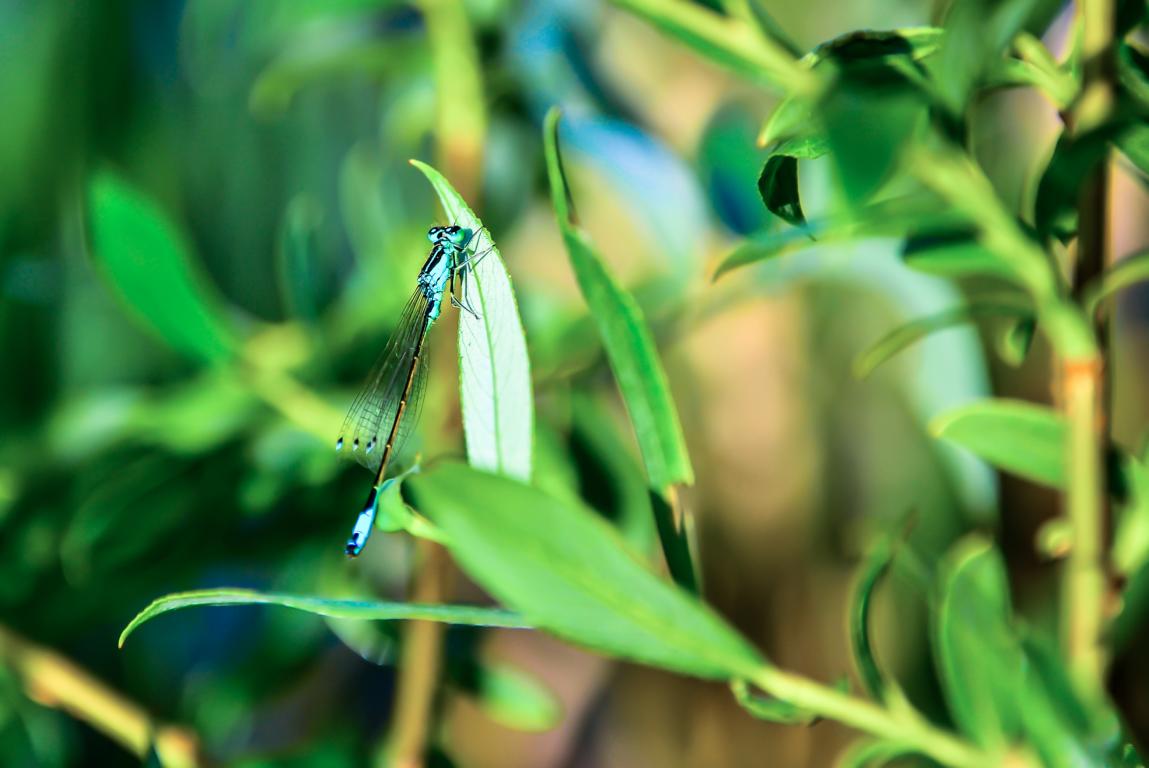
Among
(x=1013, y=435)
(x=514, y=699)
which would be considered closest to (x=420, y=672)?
(x=514, y=699)

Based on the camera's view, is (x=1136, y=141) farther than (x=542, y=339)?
No

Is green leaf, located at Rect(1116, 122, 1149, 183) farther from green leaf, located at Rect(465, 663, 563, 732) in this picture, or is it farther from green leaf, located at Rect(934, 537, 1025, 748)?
green leaf, located at Rect(465, 663, 563, 732)

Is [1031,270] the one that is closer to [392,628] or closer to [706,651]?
[706,651]

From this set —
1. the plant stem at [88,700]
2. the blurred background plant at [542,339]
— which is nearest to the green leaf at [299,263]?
the blurred background plant at [542,339]

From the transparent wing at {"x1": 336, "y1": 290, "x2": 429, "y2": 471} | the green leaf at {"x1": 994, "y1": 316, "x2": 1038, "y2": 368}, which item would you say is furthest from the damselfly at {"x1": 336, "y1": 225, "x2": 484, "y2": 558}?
the green leaf at {"x1": 994, "y1": 316, "x2": 1038, "y2": 368}

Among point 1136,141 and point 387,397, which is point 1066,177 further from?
point 387,397

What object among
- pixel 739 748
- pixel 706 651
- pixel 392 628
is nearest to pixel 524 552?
pixel 706 651

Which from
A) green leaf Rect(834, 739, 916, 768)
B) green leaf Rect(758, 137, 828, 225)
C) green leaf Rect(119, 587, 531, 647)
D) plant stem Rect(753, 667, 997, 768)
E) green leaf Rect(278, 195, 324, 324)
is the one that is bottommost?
green leaf Rect(834, 739, 916, 768)

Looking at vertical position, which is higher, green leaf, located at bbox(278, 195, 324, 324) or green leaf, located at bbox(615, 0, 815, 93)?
green leaf, located at bbox(615, 0, 815, 93)
